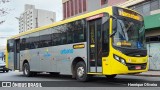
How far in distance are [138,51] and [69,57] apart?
437 cm

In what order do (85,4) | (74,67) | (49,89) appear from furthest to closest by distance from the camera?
1. (85,4)
2. (74,67)
3. (49,89)

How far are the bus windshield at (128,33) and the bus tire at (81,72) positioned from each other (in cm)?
264

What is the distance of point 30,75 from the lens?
2309 cm

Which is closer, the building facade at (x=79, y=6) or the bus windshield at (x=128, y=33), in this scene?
the bus windshield at (x=128, y=33)

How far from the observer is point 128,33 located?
47.7 ft

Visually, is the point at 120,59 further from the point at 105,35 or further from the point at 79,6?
the point at 79,6

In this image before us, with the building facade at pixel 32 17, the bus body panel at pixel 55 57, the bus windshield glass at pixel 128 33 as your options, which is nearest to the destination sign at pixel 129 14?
the bus windshield glass at pixel 128 33

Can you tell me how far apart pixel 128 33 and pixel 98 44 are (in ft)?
4.99

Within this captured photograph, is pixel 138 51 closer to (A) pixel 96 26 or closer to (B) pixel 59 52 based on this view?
(A) pixel 96 26

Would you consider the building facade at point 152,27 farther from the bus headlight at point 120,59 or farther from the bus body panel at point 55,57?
the bus headlight at point 120,59

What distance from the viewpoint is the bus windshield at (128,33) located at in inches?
557

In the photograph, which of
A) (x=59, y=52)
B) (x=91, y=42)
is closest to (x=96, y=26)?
(x=91, y=42)

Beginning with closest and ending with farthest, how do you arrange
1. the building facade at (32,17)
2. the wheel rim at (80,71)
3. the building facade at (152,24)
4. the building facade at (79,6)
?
the wheel rim at (80,71) → the building facade at (152,24) → the building facade at (79,6) → the building facade at (32,17)

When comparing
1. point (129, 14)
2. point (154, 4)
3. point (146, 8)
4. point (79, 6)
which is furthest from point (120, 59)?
point (79, 6)
